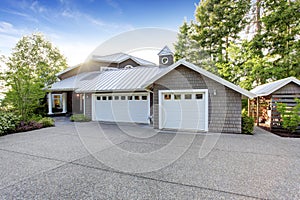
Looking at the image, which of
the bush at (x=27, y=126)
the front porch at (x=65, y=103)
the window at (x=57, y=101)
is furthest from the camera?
the window at (x=57, y=101)

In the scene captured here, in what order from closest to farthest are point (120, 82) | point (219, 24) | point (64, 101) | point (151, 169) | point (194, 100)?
point (151, 169) < point (194, 100) < point (120, 82) < point (64, 101) < point (219, 24)

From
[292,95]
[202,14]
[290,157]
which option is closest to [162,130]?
[290,157]

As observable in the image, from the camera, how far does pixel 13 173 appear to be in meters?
4.10

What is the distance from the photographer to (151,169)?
4.30 metres

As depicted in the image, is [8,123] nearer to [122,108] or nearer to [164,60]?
[122,108]

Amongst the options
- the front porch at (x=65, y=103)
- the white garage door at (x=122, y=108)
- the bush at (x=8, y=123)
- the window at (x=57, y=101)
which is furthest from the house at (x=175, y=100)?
the window at (x=57, y=101)

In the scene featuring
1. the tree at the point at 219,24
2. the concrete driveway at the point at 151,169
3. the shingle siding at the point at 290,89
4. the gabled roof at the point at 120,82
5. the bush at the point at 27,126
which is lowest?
the concrete driveway at the point at 151,169

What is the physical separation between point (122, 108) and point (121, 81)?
200 centimetres

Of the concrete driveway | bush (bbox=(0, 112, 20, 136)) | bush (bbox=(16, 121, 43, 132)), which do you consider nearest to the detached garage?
the concrete driveway

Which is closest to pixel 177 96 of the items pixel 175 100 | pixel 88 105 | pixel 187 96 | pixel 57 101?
pixel 175 100

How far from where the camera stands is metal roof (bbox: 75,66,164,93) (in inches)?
433

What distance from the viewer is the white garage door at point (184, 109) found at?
8.80m

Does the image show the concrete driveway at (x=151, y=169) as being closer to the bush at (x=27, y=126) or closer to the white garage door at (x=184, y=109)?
the white garage door at (x=184, y=109)

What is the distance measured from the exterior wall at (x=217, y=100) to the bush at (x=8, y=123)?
368 inches
